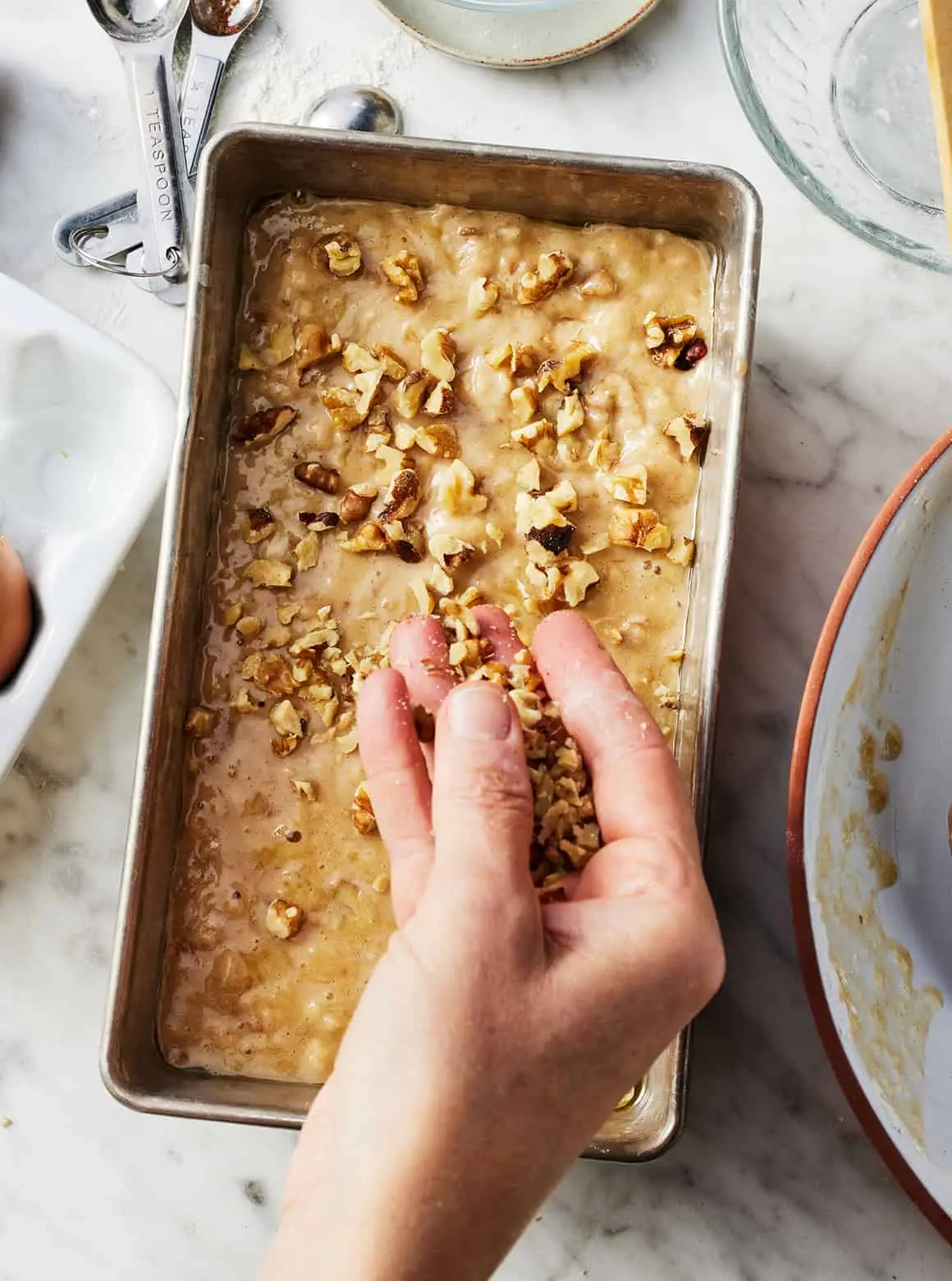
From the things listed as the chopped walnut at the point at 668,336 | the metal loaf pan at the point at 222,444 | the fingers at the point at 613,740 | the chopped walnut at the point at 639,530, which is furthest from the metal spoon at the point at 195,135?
the fingers at the point at 613,740

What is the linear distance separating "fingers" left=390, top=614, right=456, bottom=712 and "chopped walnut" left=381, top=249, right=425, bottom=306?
1.01ft

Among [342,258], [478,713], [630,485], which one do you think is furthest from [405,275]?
[478,713]

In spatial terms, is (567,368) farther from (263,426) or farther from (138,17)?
(138,17)

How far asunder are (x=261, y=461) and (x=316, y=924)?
402 millimetres

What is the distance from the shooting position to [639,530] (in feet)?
3.37

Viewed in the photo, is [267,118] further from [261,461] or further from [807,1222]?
[807,1222]

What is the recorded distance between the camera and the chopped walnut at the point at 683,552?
103cm

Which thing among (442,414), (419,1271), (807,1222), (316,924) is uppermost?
(442,414)

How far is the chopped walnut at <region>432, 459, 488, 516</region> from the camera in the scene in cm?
103

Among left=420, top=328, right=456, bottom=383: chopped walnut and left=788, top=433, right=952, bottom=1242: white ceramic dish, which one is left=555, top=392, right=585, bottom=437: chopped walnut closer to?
left=420, top=328, right=456, bottom=383: chopped walnut

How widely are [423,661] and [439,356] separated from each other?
30 centimetres

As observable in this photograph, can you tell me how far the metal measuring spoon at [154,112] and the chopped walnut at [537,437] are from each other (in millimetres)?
384

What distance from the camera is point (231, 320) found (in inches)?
42.5

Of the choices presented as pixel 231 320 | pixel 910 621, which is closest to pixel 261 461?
pixel 231 320
